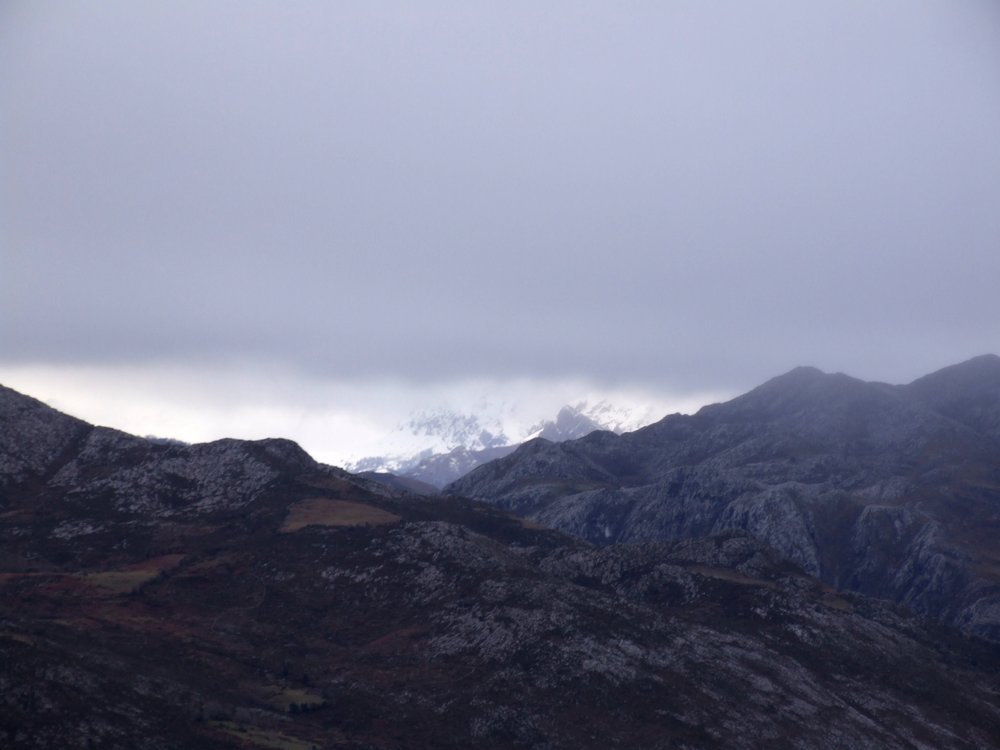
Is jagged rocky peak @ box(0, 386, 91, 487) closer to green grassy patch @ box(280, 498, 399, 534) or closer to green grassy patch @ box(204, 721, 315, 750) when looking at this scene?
green grassy patch @ box(280, 498, 399, 534)

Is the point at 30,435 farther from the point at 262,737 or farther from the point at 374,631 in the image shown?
the point at 262,737

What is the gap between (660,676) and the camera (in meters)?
100

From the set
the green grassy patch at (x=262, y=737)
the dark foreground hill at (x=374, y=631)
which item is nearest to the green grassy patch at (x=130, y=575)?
the dark foreground hill at (x=374, y=631)

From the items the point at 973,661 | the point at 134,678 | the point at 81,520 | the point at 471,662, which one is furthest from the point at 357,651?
the point at 973,661

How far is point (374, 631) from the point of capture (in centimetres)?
10825

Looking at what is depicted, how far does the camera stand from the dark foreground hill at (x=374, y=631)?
83188mm

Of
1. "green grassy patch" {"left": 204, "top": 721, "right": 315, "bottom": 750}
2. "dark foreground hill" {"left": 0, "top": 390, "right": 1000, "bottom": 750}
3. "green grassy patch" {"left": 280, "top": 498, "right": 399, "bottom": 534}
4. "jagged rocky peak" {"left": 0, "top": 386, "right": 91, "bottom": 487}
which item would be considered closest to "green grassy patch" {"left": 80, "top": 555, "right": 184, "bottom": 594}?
"dark foreground hill" {"left": 0, "top": 390, "right": 1000, "bottom": 750}

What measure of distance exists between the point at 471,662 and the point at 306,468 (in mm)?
59554

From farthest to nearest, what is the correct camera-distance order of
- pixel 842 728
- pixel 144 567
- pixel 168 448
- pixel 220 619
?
pixel 168 448 → pixel 144 567 → pixel 220 619 → pixel 842 728

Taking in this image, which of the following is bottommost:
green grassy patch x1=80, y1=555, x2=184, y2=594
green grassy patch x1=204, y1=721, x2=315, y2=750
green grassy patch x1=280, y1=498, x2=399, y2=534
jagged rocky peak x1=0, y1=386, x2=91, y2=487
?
green grassy patch x1=204, y1=721, x2=315, y2=750

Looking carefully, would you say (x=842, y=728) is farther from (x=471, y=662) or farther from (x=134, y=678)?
(x=134, y=678)

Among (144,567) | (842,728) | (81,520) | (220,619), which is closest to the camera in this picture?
(842,728)

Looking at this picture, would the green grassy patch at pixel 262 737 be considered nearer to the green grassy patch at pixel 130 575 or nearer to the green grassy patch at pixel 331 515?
the green grassy patch at pixel 130 575

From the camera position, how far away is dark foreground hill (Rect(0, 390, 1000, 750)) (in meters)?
83.2
